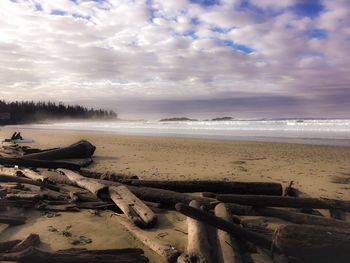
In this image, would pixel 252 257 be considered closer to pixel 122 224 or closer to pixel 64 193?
pixel 122 224

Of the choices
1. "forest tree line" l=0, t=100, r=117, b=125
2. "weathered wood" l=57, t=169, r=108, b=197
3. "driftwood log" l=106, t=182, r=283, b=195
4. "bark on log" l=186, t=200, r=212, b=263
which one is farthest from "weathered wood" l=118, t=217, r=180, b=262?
"forest tree line" l=0, t=100, r=117, b=125

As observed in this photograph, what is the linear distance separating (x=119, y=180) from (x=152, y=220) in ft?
8.13

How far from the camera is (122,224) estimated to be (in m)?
5.52

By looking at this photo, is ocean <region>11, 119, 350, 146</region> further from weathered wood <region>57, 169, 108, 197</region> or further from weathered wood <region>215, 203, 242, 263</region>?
weathered wood <region>215, 203, 242, 263</region>

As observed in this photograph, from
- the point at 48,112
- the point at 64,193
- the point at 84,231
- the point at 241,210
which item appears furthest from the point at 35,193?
the point at 48,112

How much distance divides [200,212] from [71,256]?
59.2 inches

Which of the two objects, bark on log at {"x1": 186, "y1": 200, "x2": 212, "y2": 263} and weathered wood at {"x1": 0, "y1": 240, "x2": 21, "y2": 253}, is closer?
bark on log at {"x1": 186, "y1": 200, "x2": 212, "y2": 263}

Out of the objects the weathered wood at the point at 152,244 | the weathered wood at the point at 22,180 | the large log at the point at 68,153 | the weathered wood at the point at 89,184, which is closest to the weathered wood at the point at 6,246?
the weathered wood at the point at 152,244

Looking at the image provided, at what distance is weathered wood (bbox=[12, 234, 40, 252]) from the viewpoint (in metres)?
4.38

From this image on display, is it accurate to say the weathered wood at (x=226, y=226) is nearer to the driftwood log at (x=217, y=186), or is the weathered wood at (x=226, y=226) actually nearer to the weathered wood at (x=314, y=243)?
the weathered wood at (x=314, y=243)

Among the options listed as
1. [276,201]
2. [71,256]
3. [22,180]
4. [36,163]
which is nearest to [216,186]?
[276,201]

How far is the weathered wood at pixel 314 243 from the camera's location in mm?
3850

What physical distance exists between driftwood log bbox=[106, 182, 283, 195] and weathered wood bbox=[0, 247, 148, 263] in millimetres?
3030

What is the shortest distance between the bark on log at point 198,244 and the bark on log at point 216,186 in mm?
2103
